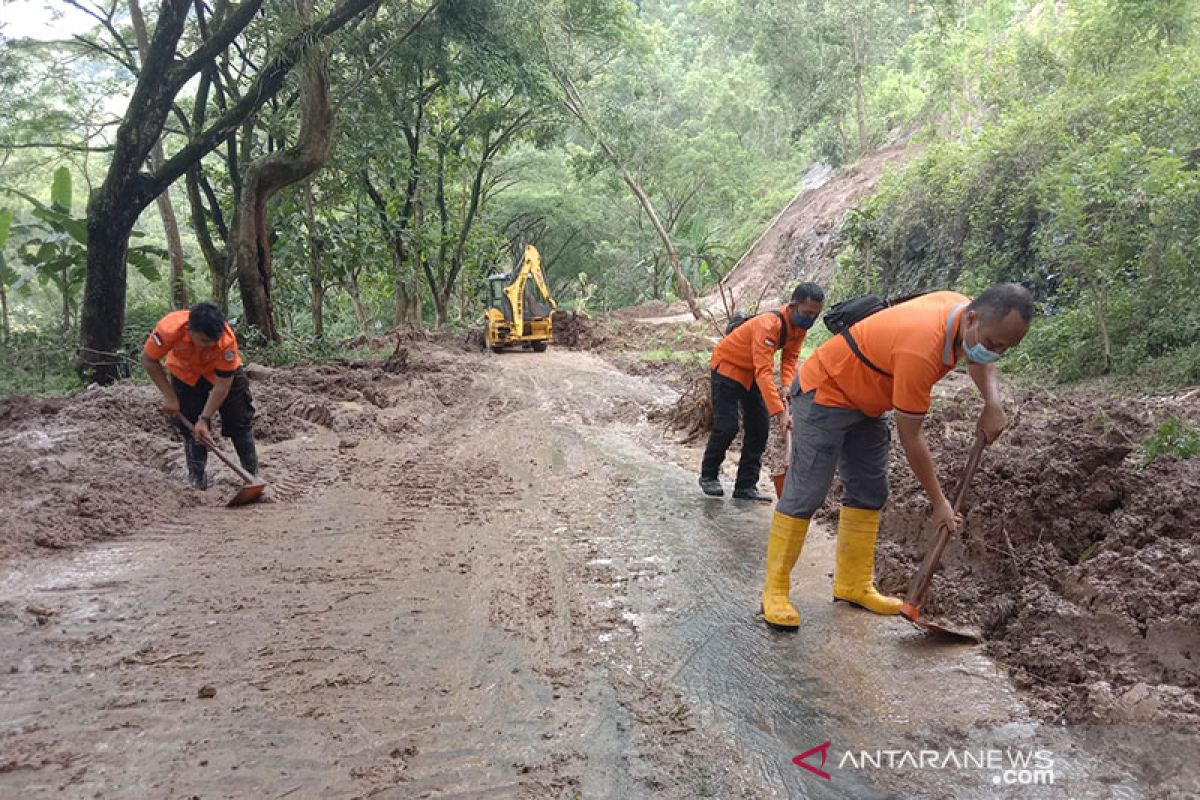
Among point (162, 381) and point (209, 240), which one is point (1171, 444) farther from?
point (209, 240)

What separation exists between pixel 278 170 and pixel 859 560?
35.0 feet

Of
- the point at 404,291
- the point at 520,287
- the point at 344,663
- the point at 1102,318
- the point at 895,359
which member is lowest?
the point at 344,663

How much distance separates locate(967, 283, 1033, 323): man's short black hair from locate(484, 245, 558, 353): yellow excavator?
14212mm

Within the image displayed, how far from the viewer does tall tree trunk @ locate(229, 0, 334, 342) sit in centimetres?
1082

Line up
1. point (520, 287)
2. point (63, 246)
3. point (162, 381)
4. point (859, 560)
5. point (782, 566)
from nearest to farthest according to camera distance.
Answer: point (782, 566) < point (859, 560) < point (162, 381) < point (63, 246) < point (520, 287)

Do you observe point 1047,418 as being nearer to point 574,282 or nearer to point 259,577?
point 259,577

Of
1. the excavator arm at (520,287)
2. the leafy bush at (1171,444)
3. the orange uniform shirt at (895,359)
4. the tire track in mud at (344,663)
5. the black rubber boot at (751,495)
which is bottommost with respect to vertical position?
the tire track in mud at (344,663)

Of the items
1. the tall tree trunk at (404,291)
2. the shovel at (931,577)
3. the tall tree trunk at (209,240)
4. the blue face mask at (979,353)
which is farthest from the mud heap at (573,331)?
the blue face mask at (979,353)

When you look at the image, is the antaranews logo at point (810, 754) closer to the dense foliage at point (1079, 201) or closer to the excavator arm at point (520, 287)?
the dense foliage at point (1079, 201)

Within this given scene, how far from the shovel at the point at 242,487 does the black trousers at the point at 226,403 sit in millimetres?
219

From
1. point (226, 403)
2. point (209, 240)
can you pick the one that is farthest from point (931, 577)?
point (209, 240)

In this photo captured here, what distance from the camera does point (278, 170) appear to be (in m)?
11.2

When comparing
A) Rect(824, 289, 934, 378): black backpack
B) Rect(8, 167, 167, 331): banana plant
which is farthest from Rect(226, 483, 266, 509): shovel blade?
Rect(8, 167, 167, 331): banana plant

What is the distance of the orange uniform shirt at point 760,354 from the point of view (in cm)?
533
